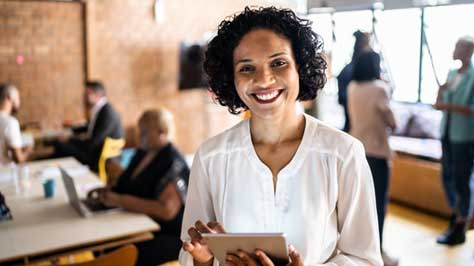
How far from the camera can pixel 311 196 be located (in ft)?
4.08

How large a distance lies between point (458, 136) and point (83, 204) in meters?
2.72

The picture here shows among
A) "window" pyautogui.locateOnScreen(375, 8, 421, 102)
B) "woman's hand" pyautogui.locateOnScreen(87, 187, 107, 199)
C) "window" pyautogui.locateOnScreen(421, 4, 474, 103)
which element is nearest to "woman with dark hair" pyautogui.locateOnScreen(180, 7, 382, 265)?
"woman's hand" pyautogui.locateOnScreen(87, 187, 107, 199)

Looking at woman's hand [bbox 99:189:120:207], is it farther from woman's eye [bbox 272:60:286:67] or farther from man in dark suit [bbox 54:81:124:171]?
man in dark suit [bbox 54:81:124:171]

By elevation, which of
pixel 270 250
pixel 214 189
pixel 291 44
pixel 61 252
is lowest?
pixel 61 252

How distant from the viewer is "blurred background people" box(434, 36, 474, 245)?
3.63 m

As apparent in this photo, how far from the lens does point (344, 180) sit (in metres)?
1.23

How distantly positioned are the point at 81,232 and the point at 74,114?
4002 millimetres

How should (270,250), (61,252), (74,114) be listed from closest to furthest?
1. (270,250)
2. (61,252)
3. (74,114)

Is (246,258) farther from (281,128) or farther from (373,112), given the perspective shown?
(373,112)

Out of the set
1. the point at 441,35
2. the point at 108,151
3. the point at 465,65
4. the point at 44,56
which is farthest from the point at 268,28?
the point at 44,56

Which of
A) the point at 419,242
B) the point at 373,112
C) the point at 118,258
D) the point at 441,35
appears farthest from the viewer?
the point at 441,35

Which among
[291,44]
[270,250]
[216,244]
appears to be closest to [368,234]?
[270,250]

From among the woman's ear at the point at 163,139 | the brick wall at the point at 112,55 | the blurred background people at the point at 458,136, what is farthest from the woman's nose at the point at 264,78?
the brick wall at the point at 112,55

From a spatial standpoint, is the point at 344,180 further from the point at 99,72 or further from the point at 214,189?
the point at 99,72
